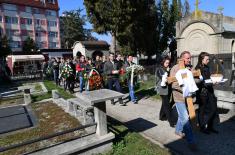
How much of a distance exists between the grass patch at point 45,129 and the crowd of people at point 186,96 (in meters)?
2.29

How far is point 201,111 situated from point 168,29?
2001 cm

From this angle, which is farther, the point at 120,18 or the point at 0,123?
the point at 120,18

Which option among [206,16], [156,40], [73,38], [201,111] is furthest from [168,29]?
[73,38]

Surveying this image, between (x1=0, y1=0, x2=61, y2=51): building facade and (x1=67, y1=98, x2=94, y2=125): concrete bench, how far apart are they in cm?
4913

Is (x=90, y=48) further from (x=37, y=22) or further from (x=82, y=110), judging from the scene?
(x=37, y=22)

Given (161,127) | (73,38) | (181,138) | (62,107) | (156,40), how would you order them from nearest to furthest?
(181,138)
(161,127)
(62,107)
(156,40)
(73,38)

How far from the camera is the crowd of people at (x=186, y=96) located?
15.5 feet

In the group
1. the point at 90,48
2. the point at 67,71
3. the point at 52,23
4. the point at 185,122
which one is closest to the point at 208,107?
the point at 185,122

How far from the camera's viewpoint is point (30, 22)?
56.5m

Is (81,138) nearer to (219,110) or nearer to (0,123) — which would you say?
(0,123)

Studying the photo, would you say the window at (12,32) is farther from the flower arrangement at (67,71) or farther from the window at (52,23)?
the flower arrangement at (67,71)

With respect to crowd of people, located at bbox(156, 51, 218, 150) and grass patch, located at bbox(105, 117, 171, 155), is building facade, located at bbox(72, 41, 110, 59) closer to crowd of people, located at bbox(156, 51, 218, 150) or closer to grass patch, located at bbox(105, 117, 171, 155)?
crowd of people, located at bbox(156, 51, 218, 150)

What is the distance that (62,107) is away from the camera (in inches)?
326

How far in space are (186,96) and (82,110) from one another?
289 centimetres
